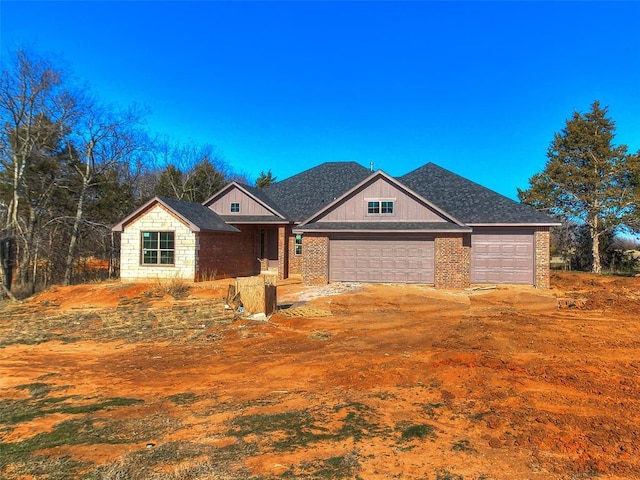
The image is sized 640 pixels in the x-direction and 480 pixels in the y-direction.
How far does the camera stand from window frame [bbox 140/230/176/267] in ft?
68.2

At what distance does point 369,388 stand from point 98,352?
7019 mm

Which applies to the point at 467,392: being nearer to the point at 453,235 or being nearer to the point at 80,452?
the point at 80,452

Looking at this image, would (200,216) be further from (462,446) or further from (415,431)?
(462,446)

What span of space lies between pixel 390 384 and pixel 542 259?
15.4 m

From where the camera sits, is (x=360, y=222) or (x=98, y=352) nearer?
(x=98, y=352)

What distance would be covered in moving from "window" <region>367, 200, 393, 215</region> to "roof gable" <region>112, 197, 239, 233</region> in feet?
25.8

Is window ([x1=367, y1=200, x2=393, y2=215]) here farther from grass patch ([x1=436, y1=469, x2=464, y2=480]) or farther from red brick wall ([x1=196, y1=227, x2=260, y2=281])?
grass patch ([x1=436, y1=469, x2=464, y2=480])

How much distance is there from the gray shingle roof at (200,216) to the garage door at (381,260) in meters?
6.26

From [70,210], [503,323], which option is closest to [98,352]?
[503,323]

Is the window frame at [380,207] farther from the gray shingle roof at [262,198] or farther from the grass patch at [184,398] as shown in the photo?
the grass patch at [184,398]

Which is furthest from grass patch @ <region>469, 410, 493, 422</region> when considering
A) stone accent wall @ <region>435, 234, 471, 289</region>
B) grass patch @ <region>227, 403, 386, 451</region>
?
stone accent wall @ <region>435, 234, 471, 289</region>

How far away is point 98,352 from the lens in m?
10.1

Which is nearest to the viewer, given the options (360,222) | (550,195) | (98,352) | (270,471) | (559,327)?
(270,471)

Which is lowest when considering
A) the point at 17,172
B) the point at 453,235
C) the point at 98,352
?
the point at 98,352
